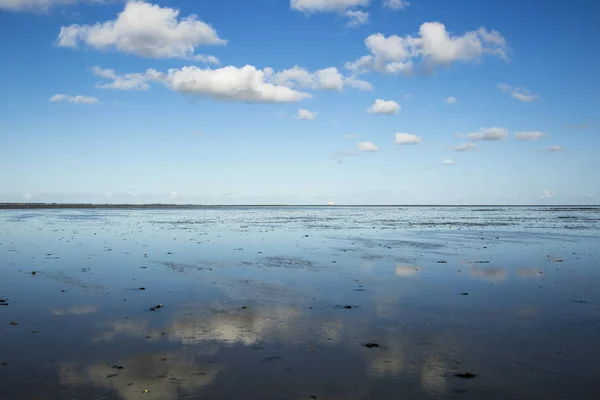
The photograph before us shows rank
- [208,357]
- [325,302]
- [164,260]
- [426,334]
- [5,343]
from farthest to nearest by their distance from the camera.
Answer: [164,260] < [325,302] < [426,334] < [5,343] < [208,357]

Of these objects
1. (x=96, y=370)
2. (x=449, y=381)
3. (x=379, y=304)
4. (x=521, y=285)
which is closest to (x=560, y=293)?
(x=521, y=285)

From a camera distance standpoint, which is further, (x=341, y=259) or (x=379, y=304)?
(x=341, y=259)

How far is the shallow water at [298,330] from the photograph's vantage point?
8016 millimetres

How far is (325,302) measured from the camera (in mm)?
14594

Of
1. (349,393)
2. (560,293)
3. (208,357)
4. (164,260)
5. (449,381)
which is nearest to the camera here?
→ (349,393)

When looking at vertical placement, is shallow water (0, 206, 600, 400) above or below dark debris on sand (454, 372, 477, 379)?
above

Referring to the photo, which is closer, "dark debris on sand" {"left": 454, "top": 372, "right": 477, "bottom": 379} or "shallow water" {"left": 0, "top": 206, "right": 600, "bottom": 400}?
"shallow water" {"left": 0, "top": 206, "right": 600, "bottom": 400}

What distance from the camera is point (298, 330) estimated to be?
11398mm

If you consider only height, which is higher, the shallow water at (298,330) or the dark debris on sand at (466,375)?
the shallow water at (298,330)

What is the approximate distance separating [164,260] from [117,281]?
6.16 meters

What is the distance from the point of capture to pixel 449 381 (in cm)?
820

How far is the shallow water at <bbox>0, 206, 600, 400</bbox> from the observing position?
26.3 ft

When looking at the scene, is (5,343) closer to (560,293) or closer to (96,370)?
(96,370)

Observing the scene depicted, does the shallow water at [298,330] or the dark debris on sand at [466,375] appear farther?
the dark debris on sand at [466,375]
